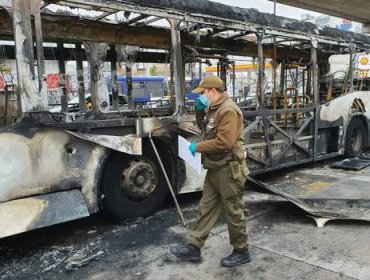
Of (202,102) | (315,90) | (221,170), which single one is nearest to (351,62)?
(315,90)

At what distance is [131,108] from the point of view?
7.55 metres

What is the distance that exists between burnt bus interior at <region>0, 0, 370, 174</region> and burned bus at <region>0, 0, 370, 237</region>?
0.02 metres

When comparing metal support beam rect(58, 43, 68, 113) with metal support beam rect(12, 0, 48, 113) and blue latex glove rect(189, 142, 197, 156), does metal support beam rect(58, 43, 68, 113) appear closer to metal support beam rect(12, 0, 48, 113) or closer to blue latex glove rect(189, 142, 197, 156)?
Answer: metal support beam rect(12, 0, 48, 113)

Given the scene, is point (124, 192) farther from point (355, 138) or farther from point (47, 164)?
point (355, 138)

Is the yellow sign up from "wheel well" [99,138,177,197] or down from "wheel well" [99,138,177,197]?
up

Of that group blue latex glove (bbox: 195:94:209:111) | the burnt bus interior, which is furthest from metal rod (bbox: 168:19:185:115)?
blue latex glove (bbox: 195:94:209:111)

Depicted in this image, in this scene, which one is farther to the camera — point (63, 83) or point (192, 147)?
point (63, 83)

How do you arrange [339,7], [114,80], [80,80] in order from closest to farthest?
[80,80] < [114,80] < [339,7]

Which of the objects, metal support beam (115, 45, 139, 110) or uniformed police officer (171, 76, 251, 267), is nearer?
uniformed police officer (171, 76, 251, 267)

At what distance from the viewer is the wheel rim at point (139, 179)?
16.1ft

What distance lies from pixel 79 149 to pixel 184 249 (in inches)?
59.8

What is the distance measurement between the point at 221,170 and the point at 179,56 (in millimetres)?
2154

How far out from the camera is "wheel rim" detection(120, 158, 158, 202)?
4.90 meters

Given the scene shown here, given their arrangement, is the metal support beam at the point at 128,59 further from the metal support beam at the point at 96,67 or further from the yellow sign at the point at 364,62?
the yellow sign at the point at 364,62
